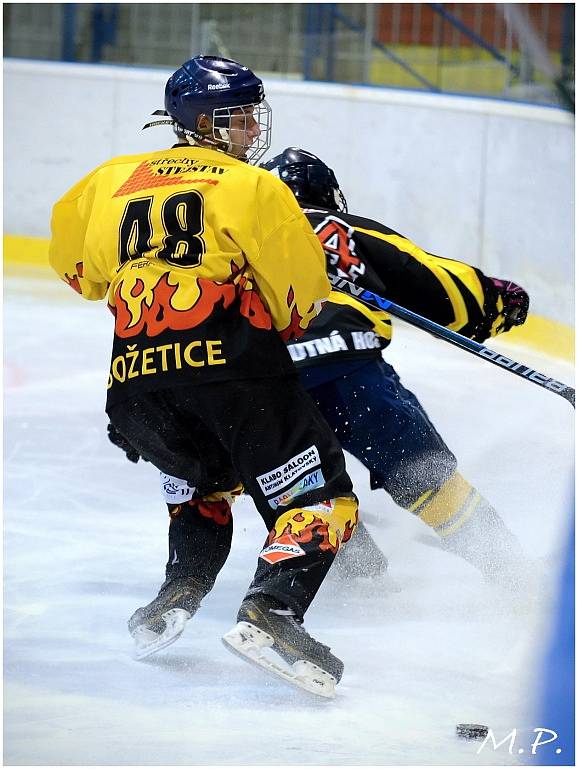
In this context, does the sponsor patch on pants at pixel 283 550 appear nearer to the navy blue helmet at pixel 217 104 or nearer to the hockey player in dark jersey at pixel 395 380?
the hockey player in dark jersey at pixel 395 380

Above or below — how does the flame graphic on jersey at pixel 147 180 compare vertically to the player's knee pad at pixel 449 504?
above

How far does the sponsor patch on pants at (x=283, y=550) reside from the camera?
206 cm

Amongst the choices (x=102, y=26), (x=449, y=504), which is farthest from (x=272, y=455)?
(x=102, y=26)

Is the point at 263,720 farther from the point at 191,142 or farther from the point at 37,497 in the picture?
the point at 37,497

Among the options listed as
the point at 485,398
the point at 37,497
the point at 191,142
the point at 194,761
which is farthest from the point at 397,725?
the point at 485,398

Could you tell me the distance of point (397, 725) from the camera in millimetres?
2090

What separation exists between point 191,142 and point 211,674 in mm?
988

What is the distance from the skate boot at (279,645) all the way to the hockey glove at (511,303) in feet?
3.04

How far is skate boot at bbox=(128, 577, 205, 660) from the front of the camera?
2.31 metres

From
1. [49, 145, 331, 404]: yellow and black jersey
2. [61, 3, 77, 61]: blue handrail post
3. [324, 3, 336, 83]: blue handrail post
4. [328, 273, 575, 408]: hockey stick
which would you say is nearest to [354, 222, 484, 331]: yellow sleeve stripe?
[328, 273, 575, 408]: hockey stick

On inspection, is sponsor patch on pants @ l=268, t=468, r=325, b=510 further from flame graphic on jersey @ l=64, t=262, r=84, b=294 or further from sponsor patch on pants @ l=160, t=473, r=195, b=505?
flame graphic on jersey @ l=64, t=262, r=84, b=294

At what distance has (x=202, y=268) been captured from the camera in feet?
6.53

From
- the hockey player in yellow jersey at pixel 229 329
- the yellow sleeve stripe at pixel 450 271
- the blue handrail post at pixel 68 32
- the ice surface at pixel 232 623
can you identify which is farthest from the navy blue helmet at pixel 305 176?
the blue handrail post at pixel 68 32

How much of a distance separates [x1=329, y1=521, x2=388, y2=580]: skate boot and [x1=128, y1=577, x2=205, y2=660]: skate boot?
0.49 m
